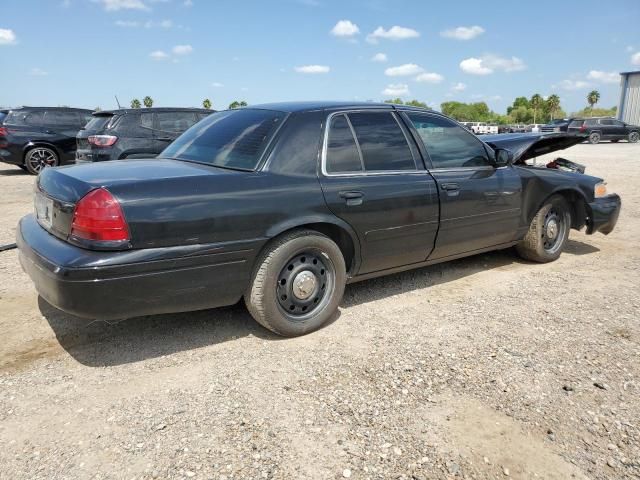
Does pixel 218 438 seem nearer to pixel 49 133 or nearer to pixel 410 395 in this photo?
pixel 410 395

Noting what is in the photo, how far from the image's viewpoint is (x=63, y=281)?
8.72ft

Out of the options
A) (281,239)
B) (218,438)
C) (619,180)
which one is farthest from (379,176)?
(619,180)

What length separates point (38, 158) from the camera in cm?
1220

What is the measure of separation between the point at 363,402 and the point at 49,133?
40.0 ft

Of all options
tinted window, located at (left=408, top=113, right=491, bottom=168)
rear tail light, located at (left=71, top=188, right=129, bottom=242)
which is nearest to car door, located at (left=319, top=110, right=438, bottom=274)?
tinted window, located at (left=408, top=113, right=491, bottom=168)

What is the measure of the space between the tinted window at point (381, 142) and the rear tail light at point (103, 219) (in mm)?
1761

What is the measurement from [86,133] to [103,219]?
7.36 meters

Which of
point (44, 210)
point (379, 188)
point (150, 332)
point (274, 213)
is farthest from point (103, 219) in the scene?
point (379, 188)

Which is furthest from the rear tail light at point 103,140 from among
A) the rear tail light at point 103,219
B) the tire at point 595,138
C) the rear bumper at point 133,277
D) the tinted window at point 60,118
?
the tire at point 595,138

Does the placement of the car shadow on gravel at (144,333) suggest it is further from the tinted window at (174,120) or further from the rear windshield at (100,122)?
the tinted window at (174,120)

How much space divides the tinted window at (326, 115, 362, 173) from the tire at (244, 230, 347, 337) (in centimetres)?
53

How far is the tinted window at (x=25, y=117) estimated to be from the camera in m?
11.9

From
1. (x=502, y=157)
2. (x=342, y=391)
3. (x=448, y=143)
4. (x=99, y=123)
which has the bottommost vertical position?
(x=342, y=391)

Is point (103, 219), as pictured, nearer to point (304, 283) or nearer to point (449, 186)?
point (304, 283)
